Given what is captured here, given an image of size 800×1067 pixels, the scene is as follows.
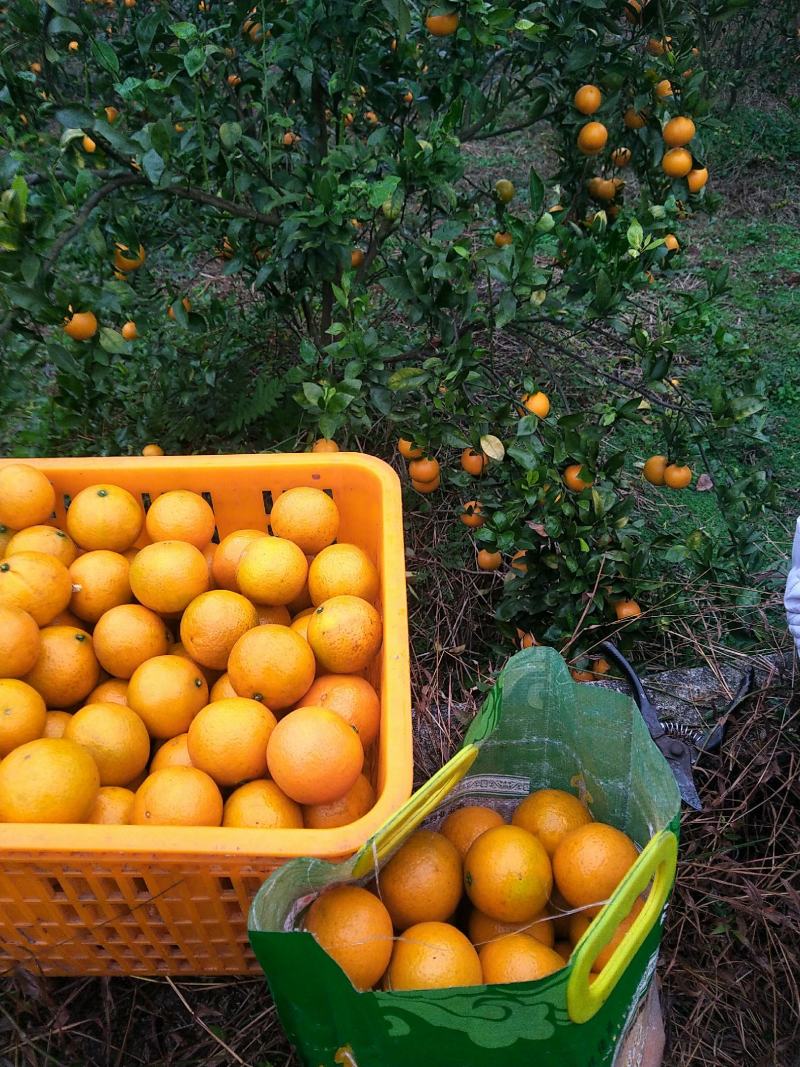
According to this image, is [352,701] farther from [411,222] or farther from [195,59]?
[411,222]

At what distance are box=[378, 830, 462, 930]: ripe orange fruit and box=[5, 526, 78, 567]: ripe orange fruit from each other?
3.27ft

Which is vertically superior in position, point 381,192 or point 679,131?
point 679,131

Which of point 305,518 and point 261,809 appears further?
point 305,518

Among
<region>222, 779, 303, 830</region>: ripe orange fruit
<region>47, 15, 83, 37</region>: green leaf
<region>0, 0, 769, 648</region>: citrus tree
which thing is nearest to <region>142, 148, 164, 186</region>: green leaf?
<region>0, 0, 769, 648</region>: citrus tree

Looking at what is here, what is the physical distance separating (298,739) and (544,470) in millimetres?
1026

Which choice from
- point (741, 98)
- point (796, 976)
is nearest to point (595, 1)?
point (796, 976)

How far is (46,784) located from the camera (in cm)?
125

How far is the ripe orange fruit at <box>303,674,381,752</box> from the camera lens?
1496 mm

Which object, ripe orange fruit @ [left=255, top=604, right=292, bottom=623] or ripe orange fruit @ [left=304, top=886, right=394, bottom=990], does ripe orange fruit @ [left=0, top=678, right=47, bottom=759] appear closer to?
ripe orange fruit @ [left=255, top=604, right=292, bottom=623]

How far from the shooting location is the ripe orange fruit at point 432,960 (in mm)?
1225

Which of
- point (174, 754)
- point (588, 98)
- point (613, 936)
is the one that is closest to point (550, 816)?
point (613, 936)

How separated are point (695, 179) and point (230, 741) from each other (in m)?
2.40

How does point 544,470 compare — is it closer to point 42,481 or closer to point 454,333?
point 454,333

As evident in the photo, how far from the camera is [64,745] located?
1330 millimetres
